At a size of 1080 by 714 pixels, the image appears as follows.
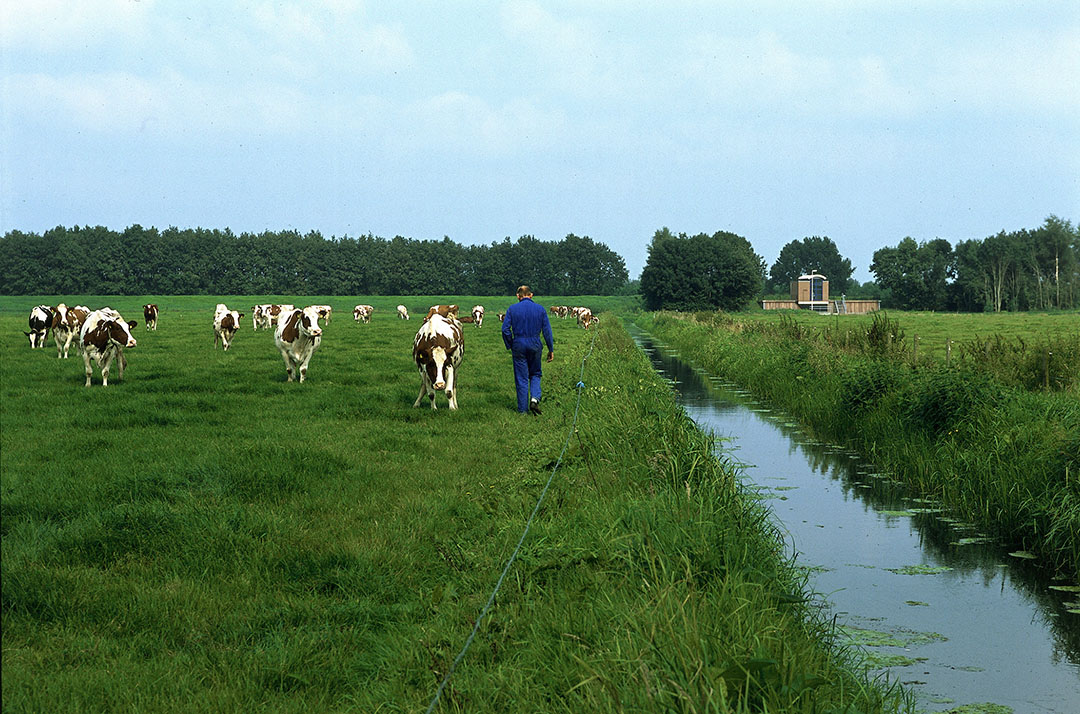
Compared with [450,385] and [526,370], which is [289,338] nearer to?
[450,385]

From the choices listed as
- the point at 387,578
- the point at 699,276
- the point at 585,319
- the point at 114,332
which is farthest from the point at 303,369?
the point at 699,276

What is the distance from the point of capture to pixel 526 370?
16.5 m

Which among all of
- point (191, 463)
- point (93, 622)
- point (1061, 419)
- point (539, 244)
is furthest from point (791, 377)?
point (539, 244)

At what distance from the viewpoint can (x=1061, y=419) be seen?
38.4ft

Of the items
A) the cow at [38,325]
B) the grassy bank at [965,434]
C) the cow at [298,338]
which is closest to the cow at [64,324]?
the cow at [38,325]

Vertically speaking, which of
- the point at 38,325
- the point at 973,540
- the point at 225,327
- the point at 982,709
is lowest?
the point at 982,709

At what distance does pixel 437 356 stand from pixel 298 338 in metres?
6.97

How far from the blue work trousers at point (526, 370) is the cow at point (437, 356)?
120 centimetres

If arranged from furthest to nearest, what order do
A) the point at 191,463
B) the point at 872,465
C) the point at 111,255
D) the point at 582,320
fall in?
the point at 111,255
the point at 582,320
the point at 872,465
the point at 191,463

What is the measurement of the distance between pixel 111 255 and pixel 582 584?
127606mm

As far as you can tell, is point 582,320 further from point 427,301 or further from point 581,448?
point 427,301

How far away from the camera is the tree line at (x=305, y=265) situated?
11562 cm

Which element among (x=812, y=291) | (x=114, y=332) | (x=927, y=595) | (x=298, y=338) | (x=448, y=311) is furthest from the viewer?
(x=812, y=291)

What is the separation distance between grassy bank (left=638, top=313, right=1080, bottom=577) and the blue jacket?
5993 mm
